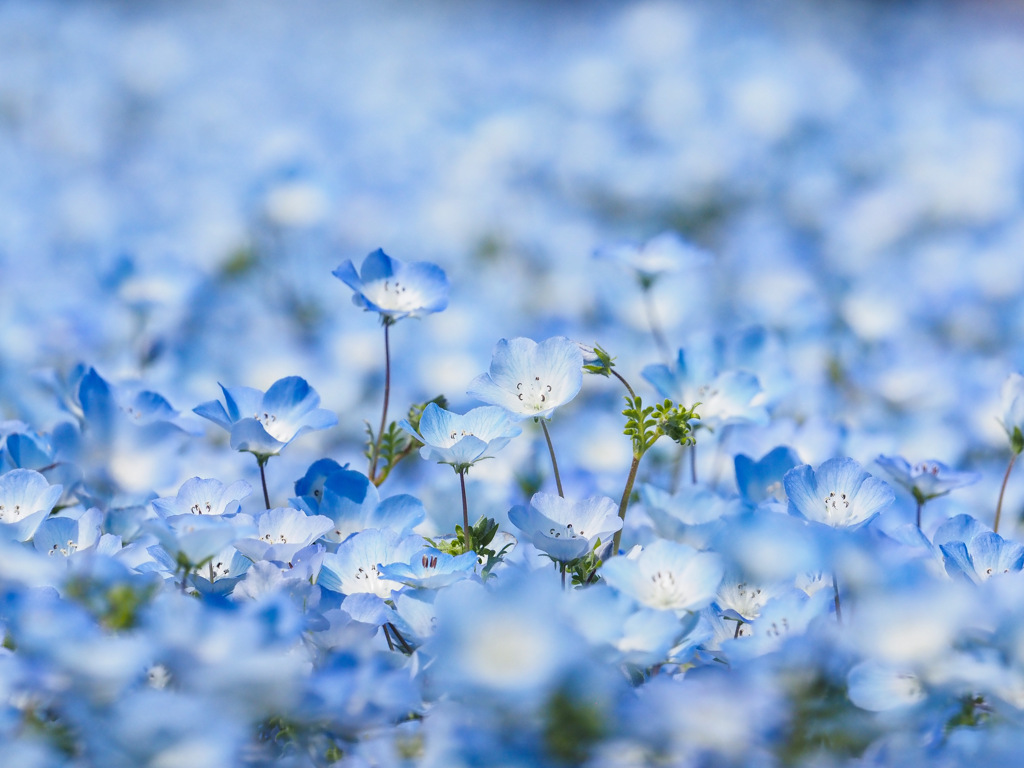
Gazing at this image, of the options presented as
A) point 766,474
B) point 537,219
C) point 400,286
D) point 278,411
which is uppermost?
point 400,286

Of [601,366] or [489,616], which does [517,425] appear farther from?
[489,616]

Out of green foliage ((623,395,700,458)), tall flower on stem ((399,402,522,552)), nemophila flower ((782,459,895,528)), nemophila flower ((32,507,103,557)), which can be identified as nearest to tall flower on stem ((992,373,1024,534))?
nemophila flower ((782,459,895,528))

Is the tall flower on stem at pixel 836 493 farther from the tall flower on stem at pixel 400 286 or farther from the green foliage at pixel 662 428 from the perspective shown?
the tall flower on stem at pixel 400 286

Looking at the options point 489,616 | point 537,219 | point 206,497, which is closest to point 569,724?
point 489,616

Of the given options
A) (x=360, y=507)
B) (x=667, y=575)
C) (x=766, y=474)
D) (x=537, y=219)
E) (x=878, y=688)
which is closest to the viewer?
(x=878, y=688)

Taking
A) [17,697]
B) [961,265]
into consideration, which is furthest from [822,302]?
[17,697]

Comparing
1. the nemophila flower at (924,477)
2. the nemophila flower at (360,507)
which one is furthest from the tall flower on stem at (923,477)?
the nemophila flower at (360,507)

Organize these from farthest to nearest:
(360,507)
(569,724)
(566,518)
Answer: (360,507) → (566,518) → (569,724)

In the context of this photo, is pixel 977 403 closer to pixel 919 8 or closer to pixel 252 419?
pixel 252 419
